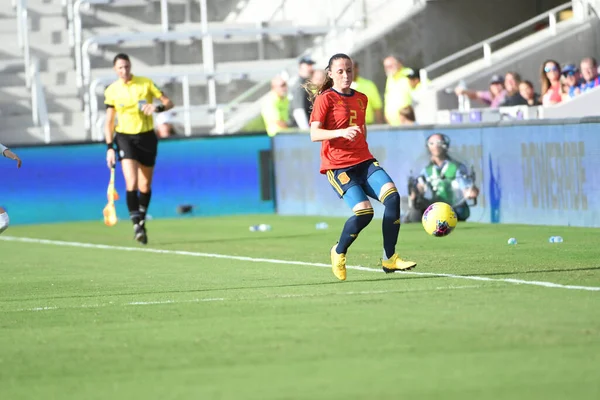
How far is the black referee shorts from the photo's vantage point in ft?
59.7

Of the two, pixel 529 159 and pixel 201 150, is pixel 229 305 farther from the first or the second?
pixel 201 150

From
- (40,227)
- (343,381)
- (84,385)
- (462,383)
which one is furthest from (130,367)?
(40,227)

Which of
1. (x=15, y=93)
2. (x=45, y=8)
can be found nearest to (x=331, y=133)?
(x=15, y=93)

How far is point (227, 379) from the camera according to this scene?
726 cm

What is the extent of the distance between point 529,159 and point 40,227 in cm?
817

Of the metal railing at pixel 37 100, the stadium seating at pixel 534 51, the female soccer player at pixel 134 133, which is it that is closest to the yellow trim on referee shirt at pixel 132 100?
the female soccer player at pixel 134 133

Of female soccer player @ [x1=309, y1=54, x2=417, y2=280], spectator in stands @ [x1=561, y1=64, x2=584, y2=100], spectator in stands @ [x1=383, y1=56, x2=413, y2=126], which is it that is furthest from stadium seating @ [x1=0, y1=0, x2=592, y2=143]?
female soccer player @ [x1=309, y1=54, x2=417, y2=280]

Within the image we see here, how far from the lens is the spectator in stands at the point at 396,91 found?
23.6m

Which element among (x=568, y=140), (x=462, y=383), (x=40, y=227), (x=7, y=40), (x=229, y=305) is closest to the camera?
(x=462, y=383)

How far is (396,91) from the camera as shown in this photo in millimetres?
23828

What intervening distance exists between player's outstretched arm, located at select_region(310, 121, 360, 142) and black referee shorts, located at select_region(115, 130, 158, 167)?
6.47 metres

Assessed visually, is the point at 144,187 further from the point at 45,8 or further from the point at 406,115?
the point at 45,8

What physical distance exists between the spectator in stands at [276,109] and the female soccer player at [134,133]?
6256 mm

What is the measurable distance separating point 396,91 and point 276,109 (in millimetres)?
2177
